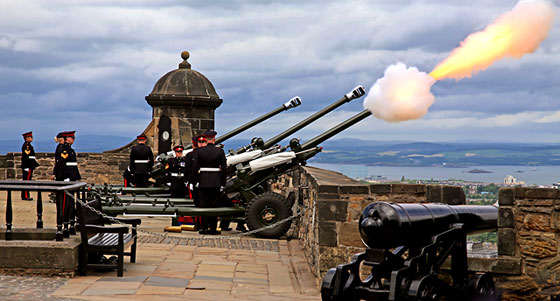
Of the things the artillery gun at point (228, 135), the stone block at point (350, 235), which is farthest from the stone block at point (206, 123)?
the stone block at point (350, 235)

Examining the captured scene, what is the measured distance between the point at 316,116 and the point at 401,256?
10.1 meters

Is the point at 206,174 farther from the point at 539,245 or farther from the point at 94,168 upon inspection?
the point at 94,168

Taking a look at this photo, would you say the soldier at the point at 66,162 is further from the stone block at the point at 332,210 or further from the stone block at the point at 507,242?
the stone block at the point at 507,242

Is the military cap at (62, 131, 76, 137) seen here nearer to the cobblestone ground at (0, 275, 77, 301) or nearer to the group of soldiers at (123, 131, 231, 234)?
the group of soldiers at (123, 131, 231, 234)

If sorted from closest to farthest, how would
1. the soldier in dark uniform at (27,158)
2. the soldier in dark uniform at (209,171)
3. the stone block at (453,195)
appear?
the stone block at (453,195) → the soldier in dark uniform at (209,171) → the soldier in dark uniform at (27,158)

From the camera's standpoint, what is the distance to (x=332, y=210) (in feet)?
30.9

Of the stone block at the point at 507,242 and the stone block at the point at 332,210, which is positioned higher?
the stone block at the point at 332,210

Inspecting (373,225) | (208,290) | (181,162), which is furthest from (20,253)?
(181,162)

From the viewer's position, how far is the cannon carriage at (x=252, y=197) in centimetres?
1352

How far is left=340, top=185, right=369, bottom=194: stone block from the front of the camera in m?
9.24

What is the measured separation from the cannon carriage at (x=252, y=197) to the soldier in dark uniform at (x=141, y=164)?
280 centimetres

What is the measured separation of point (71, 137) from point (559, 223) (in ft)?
35.8

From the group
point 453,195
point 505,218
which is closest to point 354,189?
point 453,195

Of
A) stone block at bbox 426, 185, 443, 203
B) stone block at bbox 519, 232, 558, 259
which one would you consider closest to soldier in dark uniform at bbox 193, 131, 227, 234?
stone block at bbox 426, 185, 443, 203
